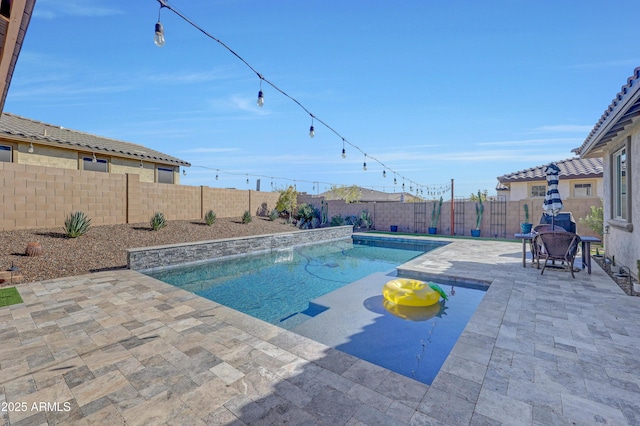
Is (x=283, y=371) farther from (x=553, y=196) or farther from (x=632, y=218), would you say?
(x=553, y=196)

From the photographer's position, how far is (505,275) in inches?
241

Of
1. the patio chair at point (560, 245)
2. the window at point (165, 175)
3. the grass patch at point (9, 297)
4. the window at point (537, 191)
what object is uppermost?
the window at point (165, 175)

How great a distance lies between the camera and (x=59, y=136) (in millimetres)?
12344

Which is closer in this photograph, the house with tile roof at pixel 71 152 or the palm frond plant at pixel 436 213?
the house with tile roof at pixel 71 152

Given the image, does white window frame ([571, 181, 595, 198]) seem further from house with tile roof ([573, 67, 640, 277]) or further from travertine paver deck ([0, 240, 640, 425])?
travertine paver deck ([0, 240, 640, 425])

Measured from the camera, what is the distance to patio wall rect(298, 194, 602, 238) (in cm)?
1198

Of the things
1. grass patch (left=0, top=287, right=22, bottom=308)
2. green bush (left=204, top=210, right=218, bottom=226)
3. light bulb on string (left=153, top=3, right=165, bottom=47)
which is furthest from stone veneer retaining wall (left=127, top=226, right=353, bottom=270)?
light bulb on string (left=153, top=3, right=165, bottom=47)

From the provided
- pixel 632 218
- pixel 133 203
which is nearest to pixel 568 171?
pixel 632 218

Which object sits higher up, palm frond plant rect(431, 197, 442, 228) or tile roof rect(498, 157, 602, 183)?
tile roof rect(498, 157, 602, 183)

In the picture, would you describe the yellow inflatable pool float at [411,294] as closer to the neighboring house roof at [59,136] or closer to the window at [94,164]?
the neighboring house roof at [59,136]

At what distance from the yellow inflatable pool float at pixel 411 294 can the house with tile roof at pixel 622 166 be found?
3815mm

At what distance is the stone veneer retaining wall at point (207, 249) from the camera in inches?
281

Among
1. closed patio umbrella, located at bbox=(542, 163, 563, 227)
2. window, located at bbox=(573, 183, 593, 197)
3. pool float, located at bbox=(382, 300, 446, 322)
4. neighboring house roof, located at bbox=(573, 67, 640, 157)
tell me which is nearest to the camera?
neighboring house roof, located at bbox=(573, 67, 640, 157)

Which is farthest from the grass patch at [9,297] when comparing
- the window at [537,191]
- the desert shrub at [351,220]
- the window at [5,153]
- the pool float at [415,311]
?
the window at [537,191]
